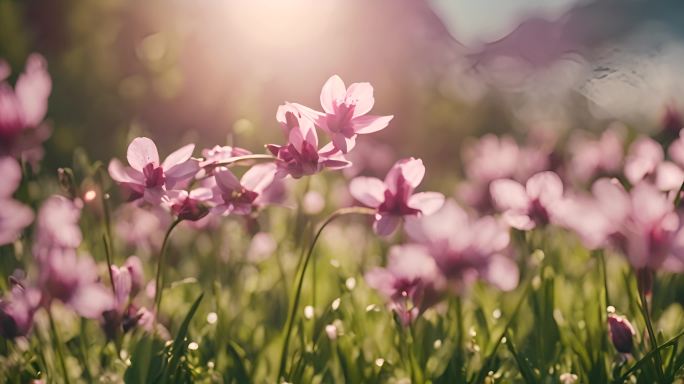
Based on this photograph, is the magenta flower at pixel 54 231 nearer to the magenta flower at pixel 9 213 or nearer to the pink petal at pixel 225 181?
the magenta flower at pixel 9 213

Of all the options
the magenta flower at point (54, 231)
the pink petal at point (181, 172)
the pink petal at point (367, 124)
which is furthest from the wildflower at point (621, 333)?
the magenta flower at point (54, 231)

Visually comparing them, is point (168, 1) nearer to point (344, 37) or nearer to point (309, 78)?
point (309, 78)

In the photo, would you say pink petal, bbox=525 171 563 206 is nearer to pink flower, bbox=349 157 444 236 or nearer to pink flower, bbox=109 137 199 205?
pink flower, bbox=349 157 444 236

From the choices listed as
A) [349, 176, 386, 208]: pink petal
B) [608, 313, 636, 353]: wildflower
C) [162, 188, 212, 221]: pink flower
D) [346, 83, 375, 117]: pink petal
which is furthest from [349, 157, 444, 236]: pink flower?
[608, 313, 636, 353]: wildflower

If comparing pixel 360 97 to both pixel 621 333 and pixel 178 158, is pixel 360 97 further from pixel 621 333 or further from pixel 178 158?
pixel 621 333

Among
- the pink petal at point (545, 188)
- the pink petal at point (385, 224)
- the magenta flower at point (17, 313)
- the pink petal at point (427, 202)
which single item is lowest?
the pink petal at point (545, 188)

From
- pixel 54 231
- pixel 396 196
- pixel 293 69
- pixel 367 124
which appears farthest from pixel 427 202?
pixel 293 69

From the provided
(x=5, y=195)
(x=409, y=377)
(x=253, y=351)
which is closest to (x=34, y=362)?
(x=253, y=351)

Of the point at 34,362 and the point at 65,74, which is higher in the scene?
the point at 34,362
